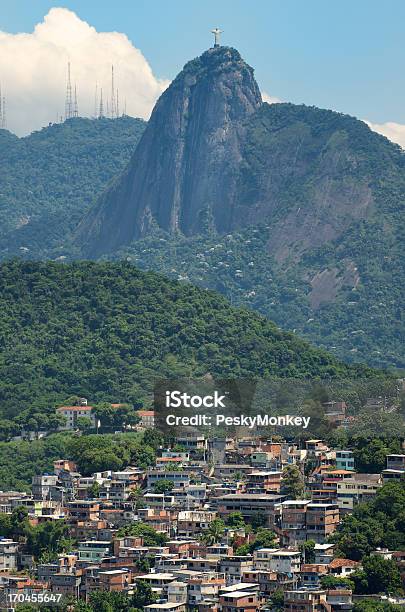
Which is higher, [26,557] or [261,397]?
[261,397]

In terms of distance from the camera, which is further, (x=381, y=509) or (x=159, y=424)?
(x=159, y=424)

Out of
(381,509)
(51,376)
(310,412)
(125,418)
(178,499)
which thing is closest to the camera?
(381,509)

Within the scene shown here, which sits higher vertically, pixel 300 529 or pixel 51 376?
pixel 51 376

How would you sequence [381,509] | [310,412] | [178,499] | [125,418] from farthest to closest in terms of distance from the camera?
[125,418] < [310,412] < [178,499] < [381,509]

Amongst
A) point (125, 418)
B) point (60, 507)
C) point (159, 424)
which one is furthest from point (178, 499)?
point (125, 418)

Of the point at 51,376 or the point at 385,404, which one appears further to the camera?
the point at 51,376

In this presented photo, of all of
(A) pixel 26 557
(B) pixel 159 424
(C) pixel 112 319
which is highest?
(C) pixel 112 319

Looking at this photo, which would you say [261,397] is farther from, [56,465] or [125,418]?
[125,418]

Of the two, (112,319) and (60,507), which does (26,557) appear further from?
(112,319)

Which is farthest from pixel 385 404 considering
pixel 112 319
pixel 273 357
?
pixel 112 319
